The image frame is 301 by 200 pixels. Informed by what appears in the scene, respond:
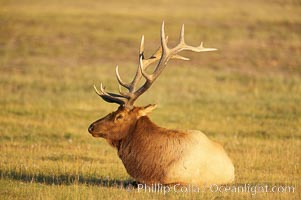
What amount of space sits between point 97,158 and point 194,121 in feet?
19.1

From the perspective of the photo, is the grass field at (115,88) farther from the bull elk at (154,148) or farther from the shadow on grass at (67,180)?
the bull elk at (154,148)

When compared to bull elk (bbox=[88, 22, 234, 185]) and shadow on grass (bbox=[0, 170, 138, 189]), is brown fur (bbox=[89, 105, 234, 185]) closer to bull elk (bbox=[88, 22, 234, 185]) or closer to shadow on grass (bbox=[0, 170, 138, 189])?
bull elk (bbox=[88, 22, 234, 185])

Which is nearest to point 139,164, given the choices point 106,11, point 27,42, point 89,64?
point 89,64

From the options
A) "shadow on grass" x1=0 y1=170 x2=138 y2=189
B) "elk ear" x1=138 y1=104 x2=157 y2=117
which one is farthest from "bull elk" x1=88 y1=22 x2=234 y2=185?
"shadow on grass" x1=0 y1=170 x2=138 y2=189

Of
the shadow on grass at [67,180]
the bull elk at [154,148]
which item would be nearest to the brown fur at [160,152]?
the bull elk at [154,148]

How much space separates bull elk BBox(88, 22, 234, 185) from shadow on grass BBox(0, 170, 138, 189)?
368mm

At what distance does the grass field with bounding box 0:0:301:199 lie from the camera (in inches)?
506

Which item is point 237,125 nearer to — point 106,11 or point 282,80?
point 282,80

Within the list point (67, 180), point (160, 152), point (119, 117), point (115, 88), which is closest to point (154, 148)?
point (160, 152)

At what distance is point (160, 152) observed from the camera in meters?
11.5

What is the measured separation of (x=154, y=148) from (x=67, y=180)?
1.57 meters

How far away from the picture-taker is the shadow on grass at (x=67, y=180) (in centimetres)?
1182

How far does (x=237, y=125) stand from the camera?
19734 millimetres

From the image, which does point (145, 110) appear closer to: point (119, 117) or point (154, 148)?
point (119, 117)
